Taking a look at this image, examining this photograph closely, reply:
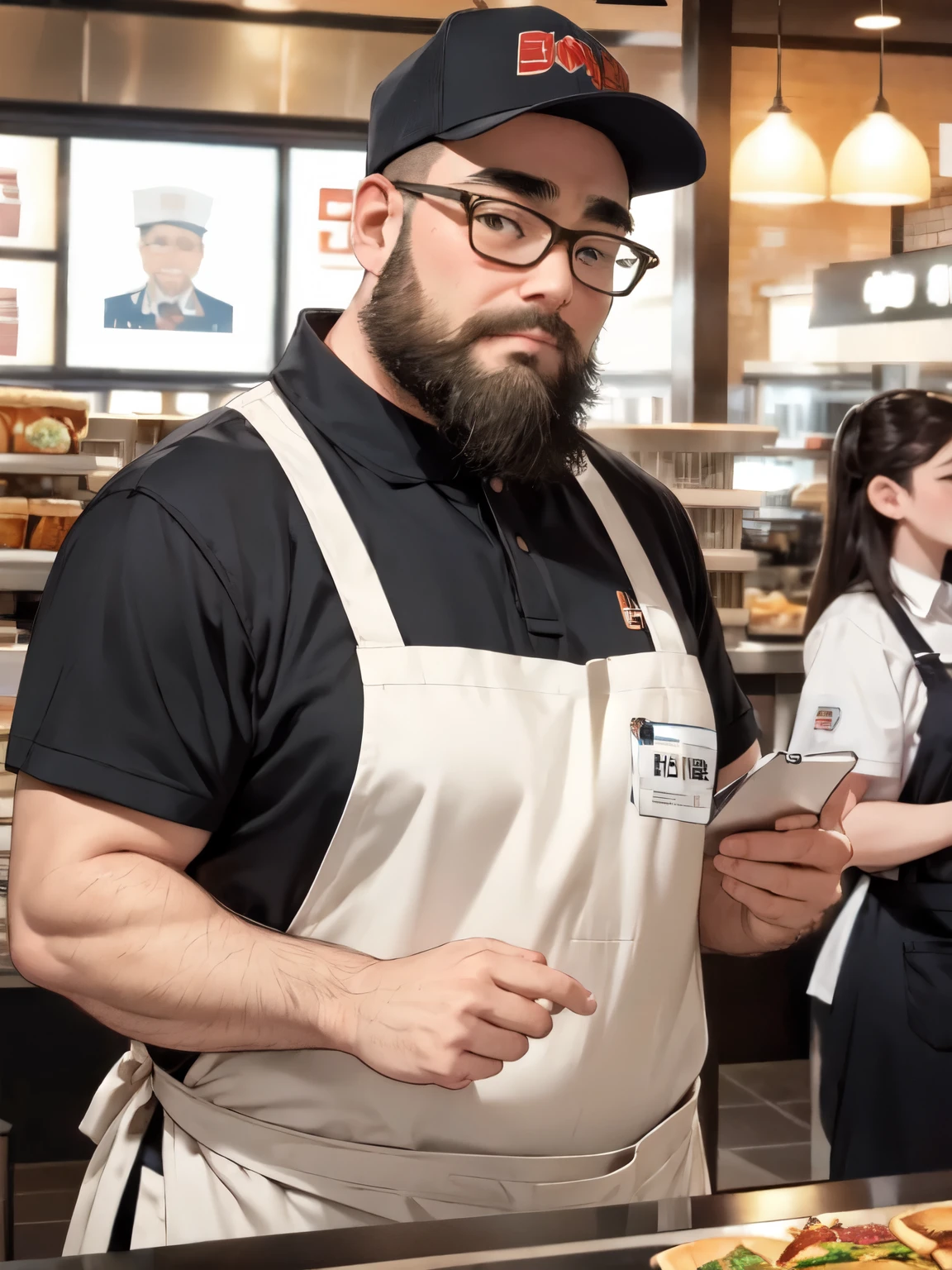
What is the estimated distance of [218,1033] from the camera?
1072 millimetres

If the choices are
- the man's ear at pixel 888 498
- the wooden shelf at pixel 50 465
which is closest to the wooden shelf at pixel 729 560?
the man's ear at pixel 888 498

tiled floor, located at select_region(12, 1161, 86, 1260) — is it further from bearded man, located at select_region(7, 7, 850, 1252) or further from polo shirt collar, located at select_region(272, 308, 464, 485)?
polo shirt collar, located at select_region(272, 308, 464, 485)

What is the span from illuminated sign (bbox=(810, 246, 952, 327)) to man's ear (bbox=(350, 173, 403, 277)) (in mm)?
2084

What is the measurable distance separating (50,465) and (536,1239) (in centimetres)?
176

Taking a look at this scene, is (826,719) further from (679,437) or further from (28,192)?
(28,192)

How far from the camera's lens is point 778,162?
303cm

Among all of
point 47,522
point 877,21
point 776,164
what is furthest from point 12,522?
point 877,21

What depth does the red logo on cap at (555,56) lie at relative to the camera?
1273 mm

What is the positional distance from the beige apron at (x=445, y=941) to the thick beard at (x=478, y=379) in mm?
137

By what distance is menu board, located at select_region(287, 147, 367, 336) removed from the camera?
10.8ft

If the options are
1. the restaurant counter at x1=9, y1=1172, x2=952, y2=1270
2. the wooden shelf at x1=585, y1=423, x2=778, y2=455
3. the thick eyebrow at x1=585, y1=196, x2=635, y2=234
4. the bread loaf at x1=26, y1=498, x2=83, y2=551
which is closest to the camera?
the restaurant counter at x1=9, y1=1172, x2=952, y2=1270

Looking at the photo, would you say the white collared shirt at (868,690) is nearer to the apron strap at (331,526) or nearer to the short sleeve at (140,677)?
the apron strap at (331,526)

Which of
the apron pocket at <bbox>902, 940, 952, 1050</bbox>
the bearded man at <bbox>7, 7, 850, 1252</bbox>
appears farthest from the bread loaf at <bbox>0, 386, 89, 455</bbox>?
the apron pocket at <bbox>902, 940, 952, 1050</bbox>

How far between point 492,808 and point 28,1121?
211cm
